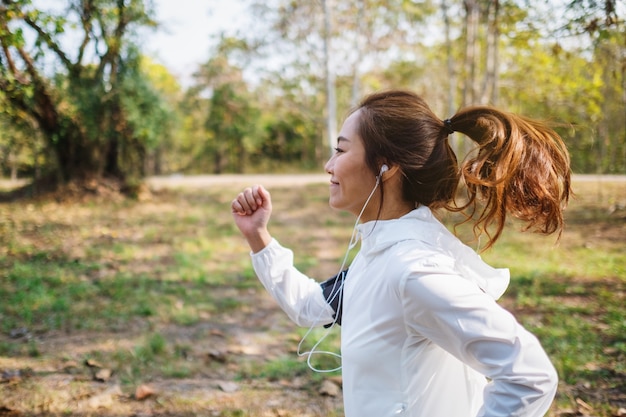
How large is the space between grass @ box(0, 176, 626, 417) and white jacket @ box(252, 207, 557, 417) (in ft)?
Result: 4.84

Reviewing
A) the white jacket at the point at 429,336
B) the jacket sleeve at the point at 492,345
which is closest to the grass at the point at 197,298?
the white jacket at the point at 429,336

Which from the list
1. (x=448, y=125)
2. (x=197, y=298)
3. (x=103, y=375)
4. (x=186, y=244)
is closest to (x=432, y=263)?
(x=448, y=125)

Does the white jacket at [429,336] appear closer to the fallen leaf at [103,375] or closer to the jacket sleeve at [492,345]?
the jacket sleeve at [492,345]

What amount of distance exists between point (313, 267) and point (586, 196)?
748 centimetres

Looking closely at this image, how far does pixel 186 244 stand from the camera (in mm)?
7328

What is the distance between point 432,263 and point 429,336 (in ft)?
0.58

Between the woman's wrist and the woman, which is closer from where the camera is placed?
the woman

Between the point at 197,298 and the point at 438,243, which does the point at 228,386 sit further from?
the point at 438,243

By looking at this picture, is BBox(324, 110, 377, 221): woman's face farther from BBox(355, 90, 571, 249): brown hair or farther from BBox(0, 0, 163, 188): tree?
BBox(0, 0, 163, 188): tree

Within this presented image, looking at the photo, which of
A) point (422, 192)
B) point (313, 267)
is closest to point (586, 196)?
point (313, 267)

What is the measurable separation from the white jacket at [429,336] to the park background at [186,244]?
1.41ft

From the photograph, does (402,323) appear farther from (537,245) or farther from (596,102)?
(596,102)

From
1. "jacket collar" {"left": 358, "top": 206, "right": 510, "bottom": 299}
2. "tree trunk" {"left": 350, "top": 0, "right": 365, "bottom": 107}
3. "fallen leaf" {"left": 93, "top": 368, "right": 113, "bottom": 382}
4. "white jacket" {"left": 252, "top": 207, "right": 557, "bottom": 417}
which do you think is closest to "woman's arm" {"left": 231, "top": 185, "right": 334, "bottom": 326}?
"white jacket" {"left": 252, "top": 207, "right": 557, "bottom": 417}

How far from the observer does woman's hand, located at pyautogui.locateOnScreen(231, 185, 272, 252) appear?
1.83m
